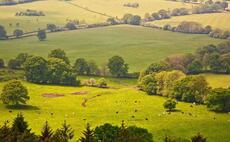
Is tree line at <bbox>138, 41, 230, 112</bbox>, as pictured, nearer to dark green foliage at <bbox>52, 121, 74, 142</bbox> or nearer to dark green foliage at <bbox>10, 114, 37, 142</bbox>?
dark green foliage at <bbox>52, 121, 74, 142</bbox>

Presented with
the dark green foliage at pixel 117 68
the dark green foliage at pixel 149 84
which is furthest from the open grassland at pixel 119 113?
the dark green foliage at pixel 117 68

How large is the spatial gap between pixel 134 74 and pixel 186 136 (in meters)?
74.4

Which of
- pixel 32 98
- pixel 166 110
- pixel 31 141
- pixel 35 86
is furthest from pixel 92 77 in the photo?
pixel 31 141

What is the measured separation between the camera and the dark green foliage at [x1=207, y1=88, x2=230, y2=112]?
131 meters

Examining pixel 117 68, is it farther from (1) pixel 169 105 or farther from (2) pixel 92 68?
(1) pixel 169 105

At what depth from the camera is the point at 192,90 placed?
142 metres

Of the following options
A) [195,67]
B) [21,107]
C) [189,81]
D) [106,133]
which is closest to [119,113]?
[21,107]

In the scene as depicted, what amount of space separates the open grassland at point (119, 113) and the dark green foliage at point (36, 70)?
636cm

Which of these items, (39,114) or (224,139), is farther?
(39,114)

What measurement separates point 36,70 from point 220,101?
204 feet

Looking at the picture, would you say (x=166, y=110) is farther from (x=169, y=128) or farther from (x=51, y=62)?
(x=51, y=62)

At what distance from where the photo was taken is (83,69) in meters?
178

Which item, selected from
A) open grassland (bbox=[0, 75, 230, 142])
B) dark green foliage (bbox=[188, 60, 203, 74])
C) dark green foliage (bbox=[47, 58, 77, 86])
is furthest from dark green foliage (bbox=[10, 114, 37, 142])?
dark green foliage (bbox=[188, 60, 203, 74])

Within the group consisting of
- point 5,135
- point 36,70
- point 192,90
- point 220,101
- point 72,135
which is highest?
point 36,70
